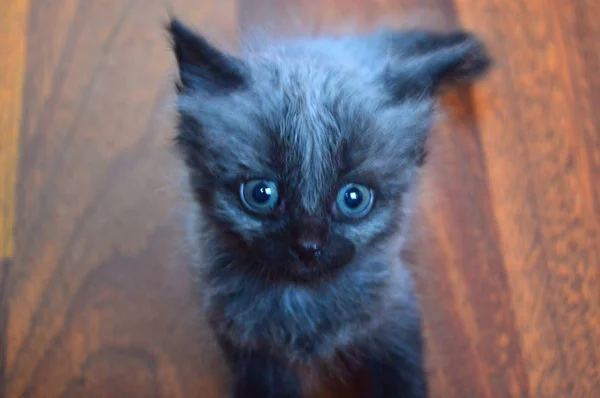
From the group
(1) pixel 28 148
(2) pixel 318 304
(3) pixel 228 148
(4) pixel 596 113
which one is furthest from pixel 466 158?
(1) pixel 28 148

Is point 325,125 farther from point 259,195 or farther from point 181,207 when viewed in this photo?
point 181,207

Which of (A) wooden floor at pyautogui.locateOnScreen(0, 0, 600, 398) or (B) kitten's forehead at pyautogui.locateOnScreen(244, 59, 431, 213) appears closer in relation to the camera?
(B) kitten's forehead at pyautogui.locateOnScreen(244, 59, 431, 213)

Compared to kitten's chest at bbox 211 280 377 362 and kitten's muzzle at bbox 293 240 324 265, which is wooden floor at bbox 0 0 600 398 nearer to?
kitten's chest at bbox 211 280 377 362

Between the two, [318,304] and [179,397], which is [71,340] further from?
[318,304]

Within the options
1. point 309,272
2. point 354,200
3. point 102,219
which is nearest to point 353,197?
point 354,200

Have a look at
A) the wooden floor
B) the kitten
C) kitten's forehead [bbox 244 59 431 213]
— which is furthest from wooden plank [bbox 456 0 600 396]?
kitten's forehead [bbox 244 59 431 213]

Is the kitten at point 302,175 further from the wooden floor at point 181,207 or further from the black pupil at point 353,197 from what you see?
the wooden floor at point 181,207
